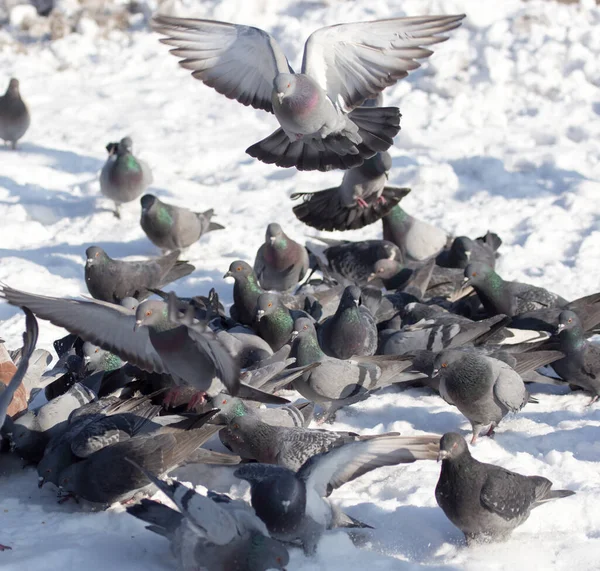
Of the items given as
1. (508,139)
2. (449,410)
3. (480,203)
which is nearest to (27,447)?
(449,410)

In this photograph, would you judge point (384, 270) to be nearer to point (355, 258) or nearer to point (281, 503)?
point (355, 258)

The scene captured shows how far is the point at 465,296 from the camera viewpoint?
7203 mm

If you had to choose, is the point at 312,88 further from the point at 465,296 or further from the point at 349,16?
the point at 349,16

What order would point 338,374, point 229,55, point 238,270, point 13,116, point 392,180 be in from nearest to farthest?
point 338,374
point 229,55
point 238,270
point 392,180
point 13,116

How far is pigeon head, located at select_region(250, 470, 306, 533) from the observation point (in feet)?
12.8

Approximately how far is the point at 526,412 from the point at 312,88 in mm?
2323

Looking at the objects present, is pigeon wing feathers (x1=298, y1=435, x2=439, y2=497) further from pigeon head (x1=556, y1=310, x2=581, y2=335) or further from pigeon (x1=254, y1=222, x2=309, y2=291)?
pigeon (x1=254, y1=222, x2=309, y2=291)

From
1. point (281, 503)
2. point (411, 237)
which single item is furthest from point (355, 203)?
point (281, 503)

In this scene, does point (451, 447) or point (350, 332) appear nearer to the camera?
point (451, 447)

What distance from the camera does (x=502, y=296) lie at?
6.62 m

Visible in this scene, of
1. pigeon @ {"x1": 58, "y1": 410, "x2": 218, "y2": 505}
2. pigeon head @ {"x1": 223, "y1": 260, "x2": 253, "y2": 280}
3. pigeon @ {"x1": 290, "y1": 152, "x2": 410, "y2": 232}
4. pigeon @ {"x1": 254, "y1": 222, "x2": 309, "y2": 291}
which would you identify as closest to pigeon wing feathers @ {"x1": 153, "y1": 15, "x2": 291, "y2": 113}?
pigeon head @ {"x1": 223, "y1": 260, "x2": 253, "y2": 280}

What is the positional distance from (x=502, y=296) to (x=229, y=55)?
8.23 feet

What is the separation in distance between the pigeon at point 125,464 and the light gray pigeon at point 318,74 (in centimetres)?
221

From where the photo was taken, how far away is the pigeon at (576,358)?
5668mm
